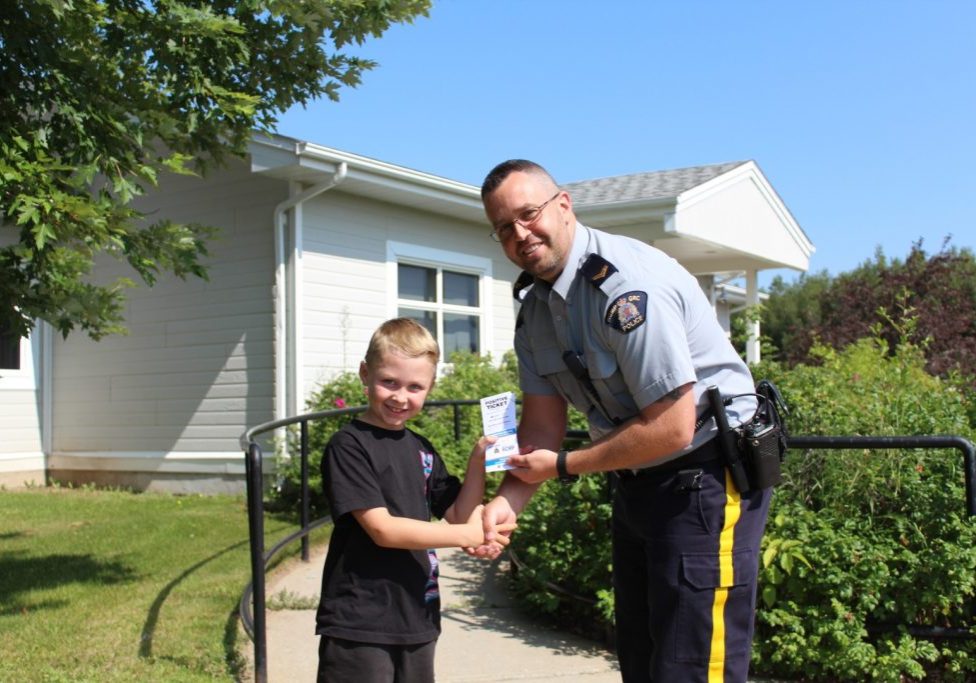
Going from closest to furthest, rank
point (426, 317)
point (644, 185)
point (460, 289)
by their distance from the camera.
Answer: point (426, 317) < point (460, 289) < point (644, 185)

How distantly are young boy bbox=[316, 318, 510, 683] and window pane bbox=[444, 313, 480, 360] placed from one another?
7921mm

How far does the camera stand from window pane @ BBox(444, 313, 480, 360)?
10.9 m

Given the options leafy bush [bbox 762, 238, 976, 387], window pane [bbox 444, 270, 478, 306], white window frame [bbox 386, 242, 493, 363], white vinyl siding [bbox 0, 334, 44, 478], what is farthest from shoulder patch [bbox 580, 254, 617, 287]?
leafy bush [bbox 762, 238, 976, 387]

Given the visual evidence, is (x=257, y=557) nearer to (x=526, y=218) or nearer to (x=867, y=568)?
(x=526, y=218)

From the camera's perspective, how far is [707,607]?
7.88 ft

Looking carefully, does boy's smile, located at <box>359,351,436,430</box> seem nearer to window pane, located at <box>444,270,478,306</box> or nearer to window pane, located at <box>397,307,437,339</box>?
window pane, located at <box>397,307,437,339</box>

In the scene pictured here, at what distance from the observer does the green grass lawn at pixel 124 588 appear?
4.22m

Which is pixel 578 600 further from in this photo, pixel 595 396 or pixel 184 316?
pixel 184 316

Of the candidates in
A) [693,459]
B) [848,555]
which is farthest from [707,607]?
[848,555]

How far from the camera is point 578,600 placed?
474 centimetres

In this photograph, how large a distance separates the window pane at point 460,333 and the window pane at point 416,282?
35cm

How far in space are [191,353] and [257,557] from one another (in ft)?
22.6

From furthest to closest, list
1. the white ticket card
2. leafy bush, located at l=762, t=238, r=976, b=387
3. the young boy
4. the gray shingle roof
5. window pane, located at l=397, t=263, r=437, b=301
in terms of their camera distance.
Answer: leafy bush, located at l=762, t=238, r=976, b=387 → the gray shingle roof → window pane, located at l=397, t=263, r=437, b=301 → the white ticket card → the young boy

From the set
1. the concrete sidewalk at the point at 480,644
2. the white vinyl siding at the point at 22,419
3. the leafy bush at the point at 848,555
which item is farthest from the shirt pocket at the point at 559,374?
the white vinyl siding at the point at 22,419
